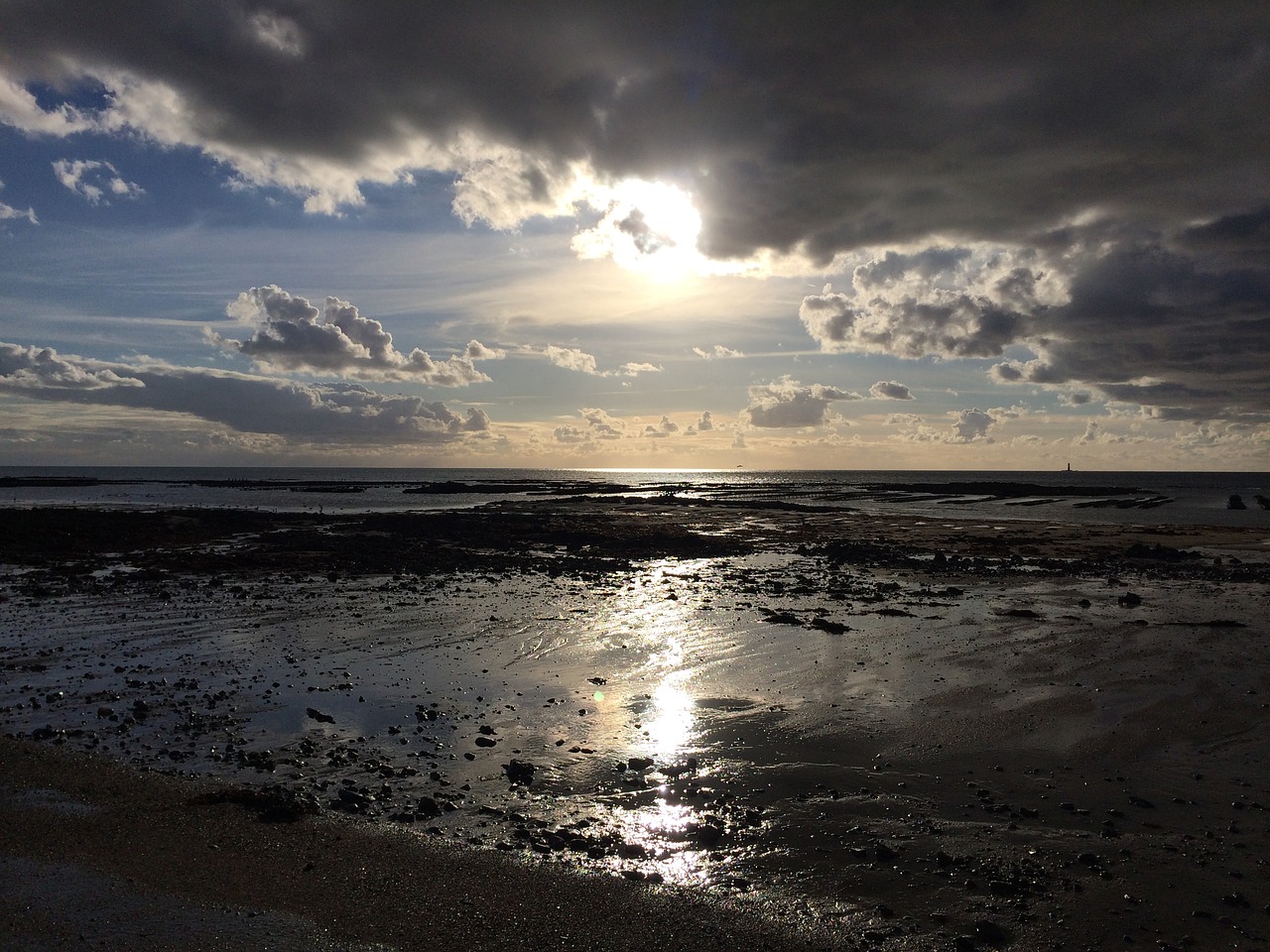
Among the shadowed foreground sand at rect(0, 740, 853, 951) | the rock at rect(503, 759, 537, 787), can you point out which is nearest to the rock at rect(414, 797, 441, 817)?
the shadowed foreground sand at rect(0, 740, 853, 951)

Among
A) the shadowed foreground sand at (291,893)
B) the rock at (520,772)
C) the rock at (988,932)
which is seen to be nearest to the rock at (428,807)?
the shadowed foreground sand at (291,893)

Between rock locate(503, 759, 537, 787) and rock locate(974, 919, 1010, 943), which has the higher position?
rock locate(503, 759, 537, 787)

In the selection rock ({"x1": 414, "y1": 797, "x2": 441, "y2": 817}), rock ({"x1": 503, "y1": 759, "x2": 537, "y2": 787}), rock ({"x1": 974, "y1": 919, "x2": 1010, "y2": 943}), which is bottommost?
rock ({"x1": 974, "y1": 919, "x2": 1010, "y2": 943})

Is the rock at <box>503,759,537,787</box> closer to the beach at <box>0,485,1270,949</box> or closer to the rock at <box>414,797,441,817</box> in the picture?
the beach at <box>0,485,1270,949</box>

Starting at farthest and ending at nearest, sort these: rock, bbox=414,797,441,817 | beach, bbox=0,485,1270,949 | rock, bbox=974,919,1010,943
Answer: rock, bbox=414,797,441,817 < beach, bbox=0,485,1270,949 < rock, bbox=974,919,1010,943

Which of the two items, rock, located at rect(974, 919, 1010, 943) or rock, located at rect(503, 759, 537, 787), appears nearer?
rock, located at rect(974, 919, 1010, 943)

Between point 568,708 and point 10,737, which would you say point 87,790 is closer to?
point 10,737

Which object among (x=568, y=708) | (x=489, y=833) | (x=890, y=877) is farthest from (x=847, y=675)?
(x=489, y=833)

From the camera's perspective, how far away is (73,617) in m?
20.2

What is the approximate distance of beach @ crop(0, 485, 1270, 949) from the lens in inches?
273

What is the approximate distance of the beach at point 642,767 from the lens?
6941 mm

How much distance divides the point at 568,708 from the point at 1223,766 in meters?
10.2

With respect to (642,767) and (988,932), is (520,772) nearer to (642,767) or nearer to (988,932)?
(642,767)

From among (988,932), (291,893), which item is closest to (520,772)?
(291,893)
